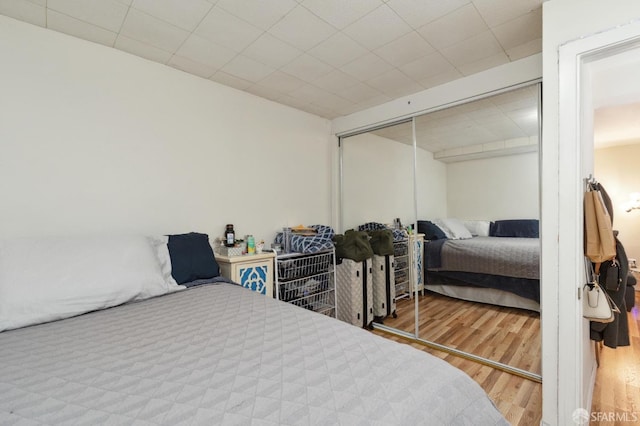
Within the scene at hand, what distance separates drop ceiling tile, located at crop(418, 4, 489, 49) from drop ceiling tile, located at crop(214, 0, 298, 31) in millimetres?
916

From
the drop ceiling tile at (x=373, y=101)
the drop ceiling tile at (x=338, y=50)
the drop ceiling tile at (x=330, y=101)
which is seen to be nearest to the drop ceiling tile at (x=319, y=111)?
the drop ceiling tile at (x=330, y=101)

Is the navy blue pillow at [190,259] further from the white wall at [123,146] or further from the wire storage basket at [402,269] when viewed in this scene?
the wire storage basket at [402,269]

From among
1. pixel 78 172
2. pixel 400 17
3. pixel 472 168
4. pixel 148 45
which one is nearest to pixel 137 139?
pixel 78 172

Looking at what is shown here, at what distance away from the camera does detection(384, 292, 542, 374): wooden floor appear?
97.2 inches

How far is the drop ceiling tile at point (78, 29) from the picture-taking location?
5.81ft

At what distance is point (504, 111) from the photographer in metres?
2.52

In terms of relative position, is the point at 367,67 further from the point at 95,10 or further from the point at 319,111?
the point at 95,10

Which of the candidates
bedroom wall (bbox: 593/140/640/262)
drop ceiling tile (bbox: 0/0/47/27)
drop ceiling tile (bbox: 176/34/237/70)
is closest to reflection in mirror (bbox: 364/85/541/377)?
drop ceiling tile (bbox: 176/34/237/70)

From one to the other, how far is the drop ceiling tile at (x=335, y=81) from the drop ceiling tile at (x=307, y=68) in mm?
65

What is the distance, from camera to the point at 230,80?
2.64 metres

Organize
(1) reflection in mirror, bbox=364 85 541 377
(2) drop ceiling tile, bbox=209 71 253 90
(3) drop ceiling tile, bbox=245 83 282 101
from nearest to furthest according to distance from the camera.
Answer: (1) reflection in mirror, bbox=364 85 541 377 → (2) drop ceiling tile, bbox=209 71 253 90 → (3) drop ceiling tile, bbox=245 83 282 101

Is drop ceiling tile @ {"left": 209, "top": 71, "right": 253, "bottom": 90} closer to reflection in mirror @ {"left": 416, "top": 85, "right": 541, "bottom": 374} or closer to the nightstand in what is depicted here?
the nightstand

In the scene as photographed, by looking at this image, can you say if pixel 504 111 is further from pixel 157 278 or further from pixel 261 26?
pixel 157 278

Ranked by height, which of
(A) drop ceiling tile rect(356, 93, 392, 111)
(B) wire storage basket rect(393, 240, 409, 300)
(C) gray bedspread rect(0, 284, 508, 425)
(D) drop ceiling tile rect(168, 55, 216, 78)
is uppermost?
(D) drop ceiling tile rect(168, 55, 216, 78)
